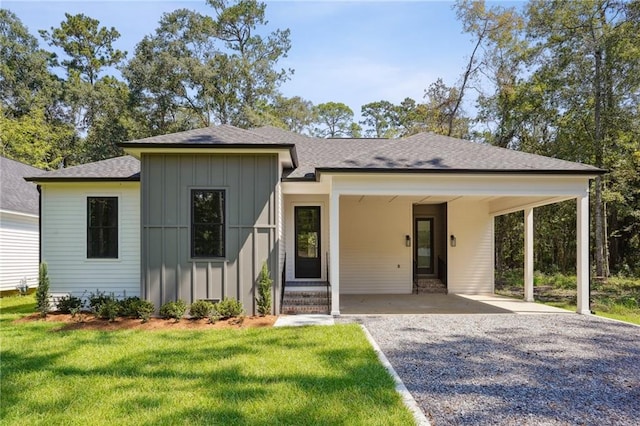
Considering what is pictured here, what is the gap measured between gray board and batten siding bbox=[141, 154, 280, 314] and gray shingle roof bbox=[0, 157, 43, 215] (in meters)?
7.46

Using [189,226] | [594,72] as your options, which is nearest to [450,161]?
[189,226]

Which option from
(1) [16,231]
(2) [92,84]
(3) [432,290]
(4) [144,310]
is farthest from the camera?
(2) [92,84]

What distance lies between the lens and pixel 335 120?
1531 inches

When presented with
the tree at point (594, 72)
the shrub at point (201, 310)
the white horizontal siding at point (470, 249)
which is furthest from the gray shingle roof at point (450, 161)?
the tree at point (594, 72)

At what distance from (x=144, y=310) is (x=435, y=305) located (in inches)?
266

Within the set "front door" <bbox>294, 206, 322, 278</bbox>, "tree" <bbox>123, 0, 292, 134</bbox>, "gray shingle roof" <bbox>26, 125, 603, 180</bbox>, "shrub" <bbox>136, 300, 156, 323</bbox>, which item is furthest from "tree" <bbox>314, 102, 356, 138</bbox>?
"shrub" <bbox>136, 300, 156, 323</bbox>

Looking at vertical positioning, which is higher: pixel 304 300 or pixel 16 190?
pixel 16 190

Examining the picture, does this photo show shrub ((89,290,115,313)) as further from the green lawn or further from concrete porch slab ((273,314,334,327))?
concrete porch slab ((273,314,334,327))

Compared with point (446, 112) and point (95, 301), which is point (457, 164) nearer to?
point (95, 301)

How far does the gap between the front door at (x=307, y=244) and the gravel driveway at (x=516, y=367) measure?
3.45m

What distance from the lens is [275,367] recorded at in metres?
5.26

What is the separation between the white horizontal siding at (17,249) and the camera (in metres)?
13.3

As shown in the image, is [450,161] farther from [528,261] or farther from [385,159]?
[528,261]

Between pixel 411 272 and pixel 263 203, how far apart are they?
592 centimetres
